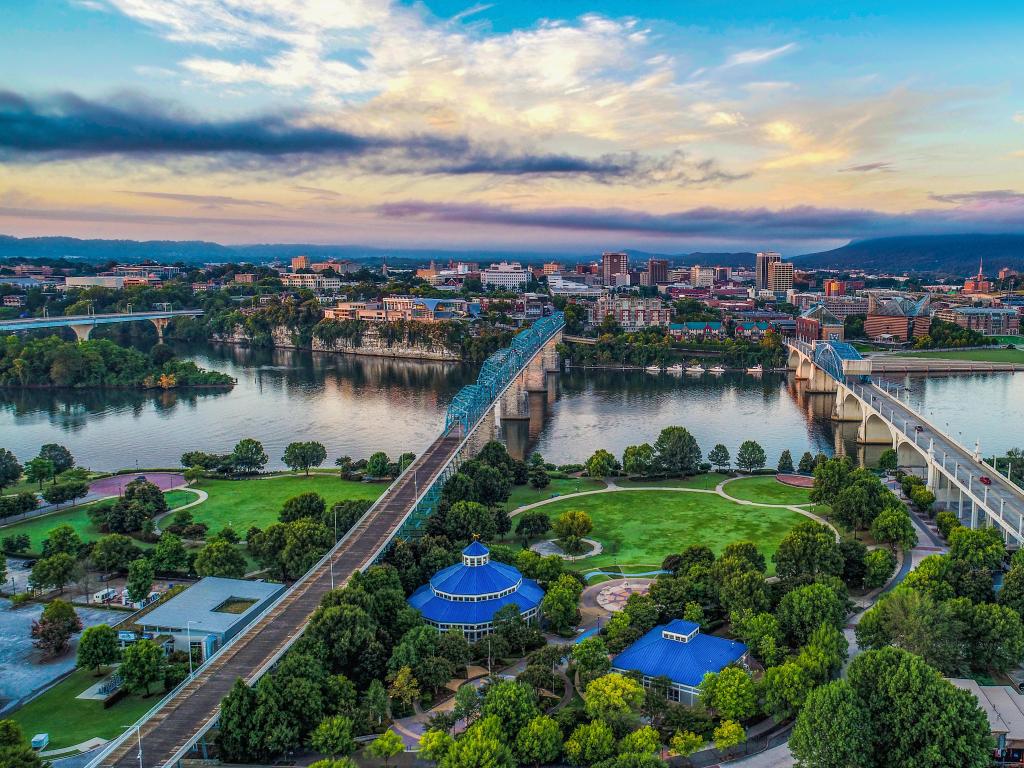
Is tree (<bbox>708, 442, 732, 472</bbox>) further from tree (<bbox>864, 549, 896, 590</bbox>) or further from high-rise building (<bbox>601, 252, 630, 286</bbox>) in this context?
high-rise building (<bbox>601, 252, 630, 286</bbox>)

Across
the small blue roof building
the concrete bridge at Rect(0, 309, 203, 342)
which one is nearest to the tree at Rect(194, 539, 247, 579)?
the small blue roof building

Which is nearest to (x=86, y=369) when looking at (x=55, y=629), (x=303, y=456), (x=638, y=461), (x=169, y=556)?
(x=303, y=456)

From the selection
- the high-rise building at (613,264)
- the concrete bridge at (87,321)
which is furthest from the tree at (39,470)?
the high-rise building at (613,264)

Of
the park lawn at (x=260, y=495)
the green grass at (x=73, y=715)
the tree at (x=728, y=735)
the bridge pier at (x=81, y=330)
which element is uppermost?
the bridge pier at (x=81, y=330)

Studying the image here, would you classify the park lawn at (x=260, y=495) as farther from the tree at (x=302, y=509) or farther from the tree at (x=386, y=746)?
the tree at (x=386, y=746)

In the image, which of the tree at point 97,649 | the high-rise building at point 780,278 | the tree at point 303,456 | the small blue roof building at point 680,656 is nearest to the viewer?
the small blue roof building at point 680,656

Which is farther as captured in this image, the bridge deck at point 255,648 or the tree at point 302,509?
the tree at point 302,509

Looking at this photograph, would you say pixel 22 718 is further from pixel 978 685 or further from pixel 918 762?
pixel 978 685
